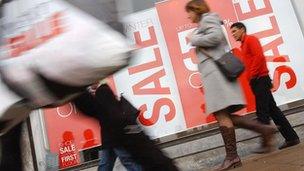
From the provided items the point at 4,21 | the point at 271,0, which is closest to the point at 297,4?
the point at 271,0

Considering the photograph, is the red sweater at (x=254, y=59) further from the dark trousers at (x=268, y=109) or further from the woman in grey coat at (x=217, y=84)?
the woman in grey coat at (x=217, y=84)

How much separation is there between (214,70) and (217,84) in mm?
141

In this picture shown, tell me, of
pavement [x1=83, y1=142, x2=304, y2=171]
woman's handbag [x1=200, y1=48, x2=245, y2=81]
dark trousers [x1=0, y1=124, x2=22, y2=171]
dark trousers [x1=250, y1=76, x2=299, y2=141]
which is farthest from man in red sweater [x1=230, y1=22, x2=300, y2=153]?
dark trousers [x1=0, y1=124, x2=22, y2=171]

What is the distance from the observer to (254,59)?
19.5 feet

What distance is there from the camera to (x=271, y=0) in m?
7.10

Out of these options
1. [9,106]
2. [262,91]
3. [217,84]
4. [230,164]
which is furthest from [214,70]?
[9,106]

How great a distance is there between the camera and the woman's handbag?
4.79 metres

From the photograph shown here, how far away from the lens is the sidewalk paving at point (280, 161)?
451 cm

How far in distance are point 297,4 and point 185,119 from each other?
2279mm

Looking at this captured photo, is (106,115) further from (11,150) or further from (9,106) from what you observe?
(9,106)

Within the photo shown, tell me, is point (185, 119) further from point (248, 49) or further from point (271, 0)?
point (271, 0)

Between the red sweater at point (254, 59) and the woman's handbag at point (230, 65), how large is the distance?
3.63 ft

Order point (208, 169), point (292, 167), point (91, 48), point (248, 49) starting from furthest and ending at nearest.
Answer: point (208, 169), point (248, 49), point (292, 167), point (91, 48)

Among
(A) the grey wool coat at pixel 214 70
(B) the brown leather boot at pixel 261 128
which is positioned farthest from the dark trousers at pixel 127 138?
(A) the grey wool coat at pixel 214 70
